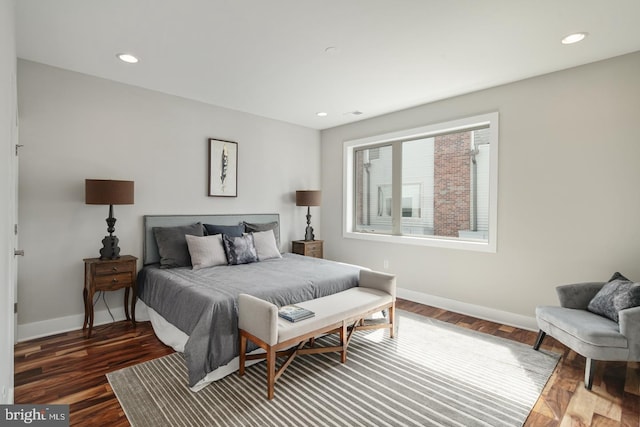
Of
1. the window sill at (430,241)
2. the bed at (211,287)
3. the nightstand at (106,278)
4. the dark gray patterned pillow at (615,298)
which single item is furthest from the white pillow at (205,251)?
the dark gray patterned pillow at (615,298)

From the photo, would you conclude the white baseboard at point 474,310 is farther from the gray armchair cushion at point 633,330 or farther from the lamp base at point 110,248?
the lamp base at point 110,248

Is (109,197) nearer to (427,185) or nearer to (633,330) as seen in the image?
(427,185)

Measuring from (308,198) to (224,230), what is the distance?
4.74ft

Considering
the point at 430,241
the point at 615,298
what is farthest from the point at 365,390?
the point at 430,241

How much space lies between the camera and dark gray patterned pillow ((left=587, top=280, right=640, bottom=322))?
237 cm

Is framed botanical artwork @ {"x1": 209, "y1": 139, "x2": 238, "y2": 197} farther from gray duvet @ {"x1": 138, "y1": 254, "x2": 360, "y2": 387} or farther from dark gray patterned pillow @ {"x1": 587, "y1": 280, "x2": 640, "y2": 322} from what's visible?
dark gray patterned pillow @ {"x1": 587, "y1": 280, "x2": 640, "y2": 322}

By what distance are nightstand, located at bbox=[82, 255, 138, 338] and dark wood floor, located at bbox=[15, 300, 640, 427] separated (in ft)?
0.80

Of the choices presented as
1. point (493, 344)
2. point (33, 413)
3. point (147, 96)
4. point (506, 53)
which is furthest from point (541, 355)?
point (147, 96)

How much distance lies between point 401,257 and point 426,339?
1.56m

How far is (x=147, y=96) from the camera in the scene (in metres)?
3.75

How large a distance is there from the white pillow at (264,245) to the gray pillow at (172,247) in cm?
84

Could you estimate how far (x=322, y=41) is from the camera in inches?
104

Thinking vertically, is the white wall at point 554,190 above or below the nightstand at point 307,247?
above

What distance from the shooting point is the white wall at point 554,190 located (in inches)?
113
